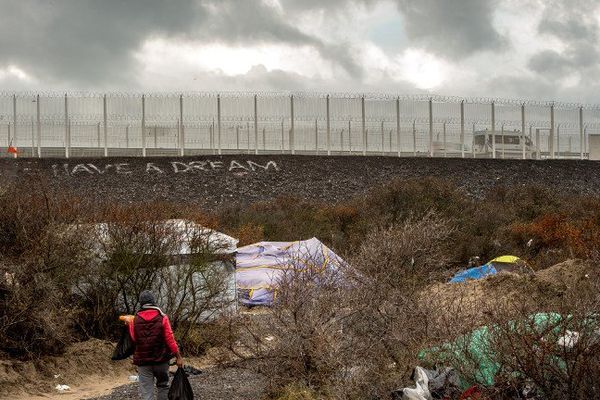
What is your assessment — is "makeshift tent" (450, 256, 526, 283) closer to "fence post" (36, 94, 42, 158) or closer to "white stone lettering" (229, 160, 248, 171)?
"white stone lettering" (229, 160, 248, 171)

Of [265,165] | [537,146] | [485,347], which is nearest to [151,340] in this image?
[485,347]

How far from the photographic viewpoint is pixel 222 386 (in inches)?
512

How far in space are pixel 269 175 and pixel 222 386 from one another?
32.0 m

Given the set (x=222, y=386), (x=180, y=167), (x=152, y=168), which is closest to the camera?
(x=222, y=386)

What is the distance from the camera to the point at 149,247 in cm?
1734

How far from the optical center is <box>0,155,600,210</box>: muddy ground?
41.5 m

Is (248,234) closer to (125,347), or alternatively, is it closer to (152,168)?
(152,168)

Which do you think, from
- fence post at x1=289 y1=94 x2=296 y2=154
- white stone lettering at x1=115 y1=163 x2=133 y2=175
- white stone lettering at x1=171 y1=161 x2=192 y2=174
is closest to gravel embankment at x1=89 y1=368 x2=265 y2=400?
white stone lettering at x1=115 y1=163 x2=133 y2=175

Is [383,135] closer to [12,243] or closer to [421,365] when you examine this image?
[12,243]

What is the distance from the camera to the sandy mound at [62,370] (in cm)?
1434

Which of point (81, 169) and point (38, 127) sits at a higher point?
point (38, 127)

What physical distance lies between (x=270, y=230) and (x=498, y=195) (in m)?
13.1

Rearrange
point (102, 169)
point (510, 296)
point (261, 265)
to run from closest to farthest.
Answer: point (510, 296) < point (261, 265) < point (102, 169)

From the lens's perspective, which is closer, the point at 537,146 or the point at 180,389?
the point at 180,389
